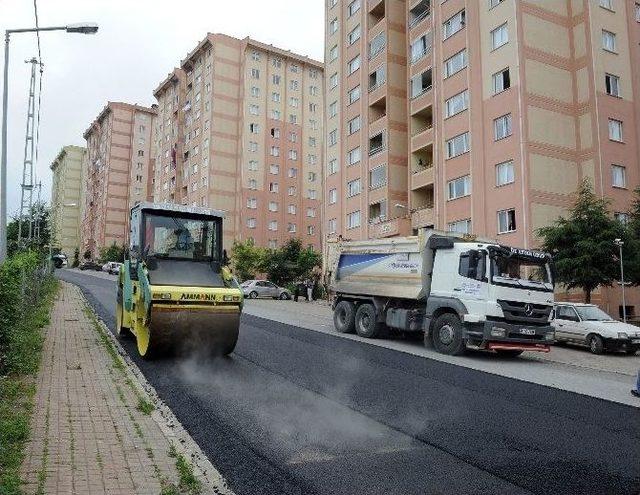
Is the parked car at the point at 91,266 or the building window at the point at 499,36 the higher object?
the building window at the point at 499,36

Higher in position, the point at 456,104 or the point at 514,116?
the point at 456,104

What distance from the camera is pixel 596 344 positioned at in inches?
651

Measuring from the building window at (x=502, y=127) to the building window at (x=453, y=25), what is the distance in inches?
283

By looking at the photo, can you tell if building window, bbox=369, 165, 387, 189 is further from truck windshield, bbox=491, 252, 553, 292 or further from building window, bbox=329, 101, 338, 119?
truck windshield, bbox=491, 252, 553, 292

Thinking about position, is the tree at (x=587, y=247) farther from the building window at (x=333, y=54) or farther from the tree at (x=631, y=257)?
the building window at (x=333, y=54)

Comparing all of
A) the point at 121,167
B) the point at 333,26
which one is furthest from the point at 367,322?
the point at 121,167

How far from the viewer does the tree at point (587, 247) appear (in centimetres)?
2114

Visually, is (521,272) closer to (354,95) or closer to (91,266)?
(354,95)

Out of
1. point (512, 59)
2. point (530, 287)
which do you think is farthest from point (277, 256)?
point (530, 287)

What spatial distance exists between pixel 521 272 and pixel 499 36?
21432 mm

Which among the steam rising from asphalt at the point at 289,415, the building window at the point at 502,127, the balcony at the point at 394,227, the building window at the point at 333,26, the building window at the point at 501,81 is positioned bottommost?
the steam rising from asphalt at the point at 289,415

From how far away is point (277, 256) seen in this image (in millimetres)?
44812

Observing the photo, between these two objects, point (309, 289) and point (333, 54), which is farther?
point (333, 54)

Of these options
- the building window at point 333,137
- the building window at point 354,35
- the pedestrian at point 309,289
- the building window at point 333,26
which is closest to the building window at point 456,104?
the building window at point 333,137
